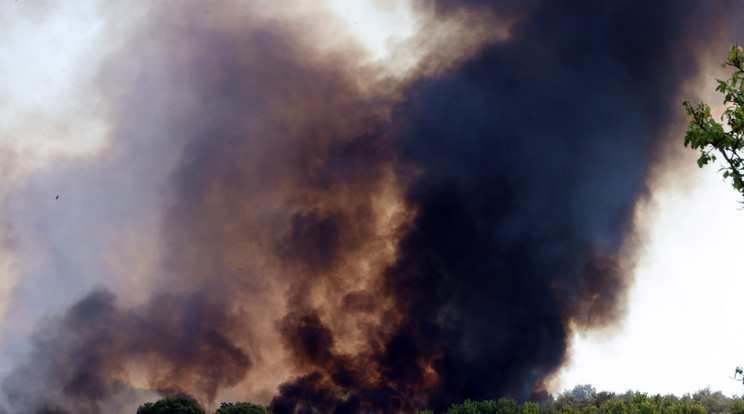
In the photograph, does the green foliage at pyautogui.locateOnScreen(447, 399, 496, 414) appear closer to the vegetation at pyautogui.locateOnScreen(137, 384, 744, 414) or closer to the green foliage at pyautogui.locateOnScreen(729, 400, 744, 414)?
the vegetation at pyautogui.locateOnScreen(137, 384, 744, 414)

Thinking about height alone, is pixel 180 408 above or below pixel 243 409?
above

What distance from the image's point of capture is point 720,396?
7888 centimetres

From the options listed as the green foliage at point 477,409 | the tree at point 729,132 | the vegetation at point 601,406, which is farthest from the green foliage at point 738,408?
the tree at point 729,132

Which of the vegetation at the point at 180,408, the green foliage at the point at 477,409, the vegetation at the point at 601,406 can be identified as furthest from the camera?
the vegetation at the point at 180,408

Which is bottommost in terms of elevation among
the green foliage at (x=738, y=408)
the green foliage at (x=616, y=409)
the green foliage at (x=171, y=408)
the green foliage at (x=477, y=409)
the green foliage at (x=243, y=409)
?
the green foliage at (x=738, y=408)

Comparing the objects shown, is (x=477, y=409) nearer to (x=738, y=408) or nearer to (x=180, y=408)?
(x=738, y=408)

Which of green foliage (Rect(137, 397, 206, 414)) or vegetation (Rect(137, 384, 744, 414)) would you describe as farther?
green foliage (Rect(137, 397, 206, 414))

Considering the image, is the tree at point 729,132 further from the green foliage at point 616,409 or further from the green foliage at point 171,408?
the green foliage at point 171,408

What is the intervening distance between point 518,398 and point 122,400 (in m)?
92.4

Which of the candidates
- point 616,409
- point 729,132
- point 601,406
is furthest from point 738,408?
point 729,132

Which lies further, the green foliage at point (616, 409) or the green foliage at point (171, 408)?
the green foliage at point (171, 408)

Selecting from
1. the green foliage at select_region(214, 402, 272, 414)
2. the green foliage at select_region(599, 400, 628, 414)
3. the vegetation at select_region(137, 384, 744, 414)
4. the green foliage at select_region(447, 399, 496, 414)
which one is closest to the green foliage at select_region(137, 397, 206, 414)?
the vegetation at select_region(137, 384, 744, 414)

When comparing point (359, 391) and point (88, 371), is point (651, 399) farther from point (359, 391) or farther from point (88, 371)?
point (88, 371)

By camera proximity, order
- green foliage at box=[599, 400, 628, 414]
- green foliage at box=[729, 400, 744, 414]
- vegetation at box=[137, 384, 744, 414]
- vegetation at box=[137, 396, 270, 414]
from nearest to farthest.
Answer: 1. green foliage at box=[729, 400, 744, 414]
2. vegetation at box=[137, 384, 744, 414]
3. green foliage at box=[599, 400, 628, 414]
4. vegetation at box=[137, 396, 270, 414]
